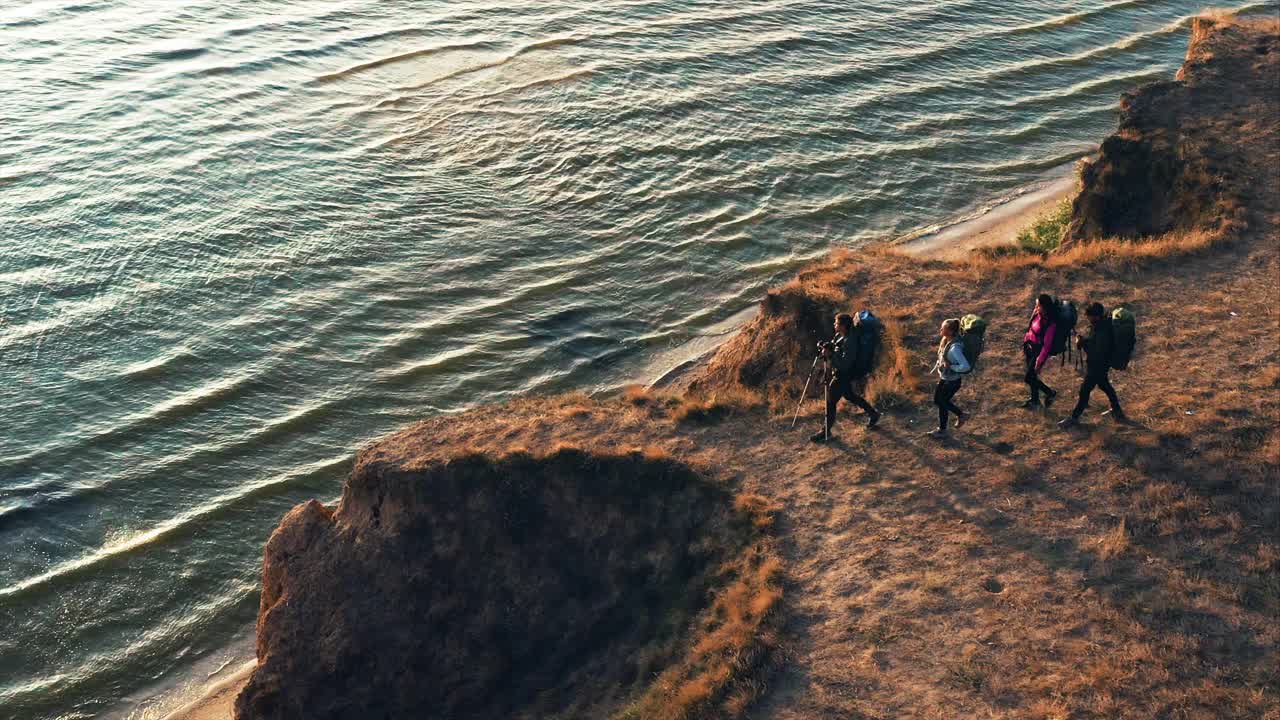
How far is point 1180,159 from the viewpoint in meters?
25.0

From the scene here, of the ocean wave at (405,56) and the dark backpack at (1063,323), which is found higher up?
the ocean wave at (405,56)

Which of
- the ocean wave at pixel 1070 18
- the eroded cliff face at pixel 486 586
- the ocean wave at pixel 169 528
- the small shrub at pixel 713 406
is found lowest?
the ocean wave at pixel 169 528

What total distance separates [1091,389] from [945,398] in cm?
209

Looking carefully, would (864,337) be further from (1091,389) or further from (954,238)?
(954,238)

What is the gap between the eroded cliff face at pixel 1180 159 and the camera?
78.2 ft

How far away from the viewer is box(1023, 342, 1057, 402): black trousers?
16.5 meters

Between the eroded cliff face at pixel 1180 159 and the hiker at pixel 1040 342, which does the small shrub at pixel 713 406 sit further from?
the eroded cliff face at pixel 1180 159

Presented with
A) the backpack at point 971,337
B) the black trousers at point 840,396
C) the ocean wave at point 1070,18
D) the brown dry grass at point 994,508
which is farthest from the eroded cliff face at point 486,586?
the ocean wave at point 1070,18

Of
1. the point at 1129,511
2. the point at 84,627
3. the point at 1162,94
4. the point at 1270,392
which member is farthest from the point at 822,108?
the point at 84,627

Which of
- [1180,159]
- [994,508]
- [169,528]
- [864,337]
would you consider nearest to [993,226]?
[1180,159]

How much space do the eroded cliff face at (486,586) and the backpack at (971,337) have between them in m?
3.90

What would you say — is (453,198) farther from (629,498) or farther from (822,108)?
(629,498)

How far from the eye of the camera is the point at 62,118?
37.4 m

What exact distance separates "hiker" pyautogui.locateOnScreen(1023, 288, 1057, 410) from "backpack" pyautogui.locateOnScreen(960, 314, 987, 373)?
0.98 metres
